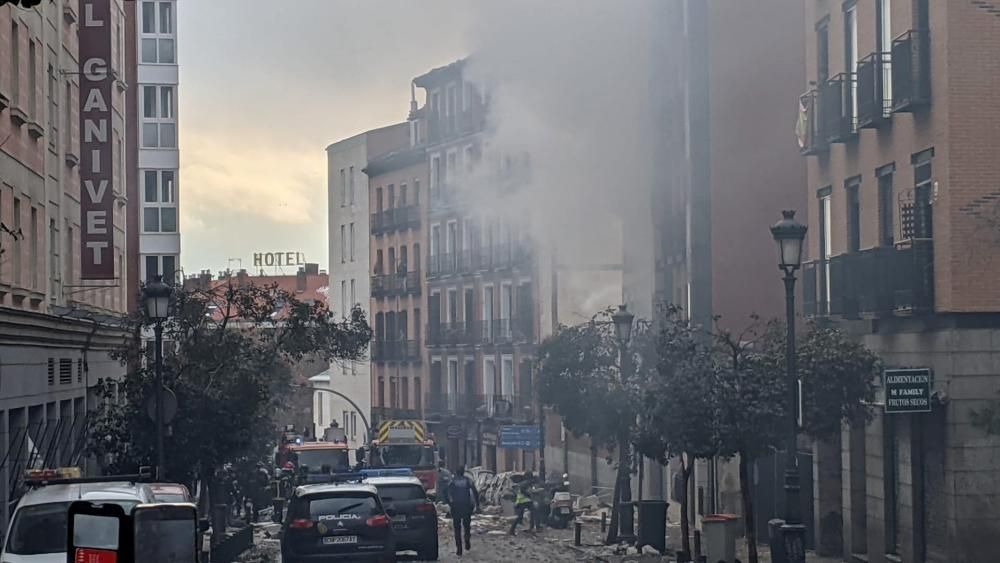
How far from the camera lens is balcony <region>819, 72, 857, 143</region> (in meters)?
25.8

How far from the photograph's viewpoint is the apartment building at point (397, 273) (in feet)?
257

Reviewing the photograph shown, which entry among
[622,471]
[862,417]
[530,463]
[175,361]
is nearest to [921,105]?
[862,417]

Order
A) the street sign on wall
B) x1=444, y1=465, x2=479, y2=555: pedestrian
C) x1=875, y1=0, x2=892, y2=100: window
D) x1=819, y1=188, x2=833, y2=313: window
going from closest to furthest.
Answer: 1. the street sign on wall
2. x1=875, y1=0, x2=892, y2=100: window
3. x1=819, y1=188, x2=833, y2=313: window
4. x1=444, y1=465, x2=479, y2=555: pedestrian

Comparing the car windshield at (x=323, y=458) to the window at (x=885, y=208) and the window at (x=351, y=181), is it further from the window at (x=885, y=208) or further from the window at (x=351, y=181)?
the window at (x=351, y=181)

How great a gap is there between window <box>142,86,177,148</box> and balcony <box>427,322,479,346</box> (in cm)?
2395

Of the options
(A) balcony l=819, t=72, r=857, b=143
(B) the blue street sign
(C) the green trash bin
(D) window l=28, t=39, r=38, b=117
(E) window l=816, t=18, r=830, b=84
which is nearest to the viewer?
(A) balcony l=819, t=72, r=857, b=143

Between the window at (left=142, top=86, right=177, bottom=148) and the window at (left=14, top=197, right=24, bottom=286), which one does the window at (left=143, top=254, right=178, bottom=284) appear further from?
the window at (left=14, top=197, right=24, bottom=286)

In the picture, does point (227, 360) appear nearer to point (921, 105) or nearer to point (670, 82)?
point (921, 105)

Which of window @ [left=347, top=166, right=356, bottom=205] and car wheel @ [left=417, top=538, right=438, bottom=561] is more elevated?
window @ [left=347, top=166, right=356, bottom=205]

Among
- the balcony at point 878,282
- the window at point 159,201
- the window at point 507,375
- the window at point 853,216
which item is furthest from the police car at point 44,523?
the window at point 507,375

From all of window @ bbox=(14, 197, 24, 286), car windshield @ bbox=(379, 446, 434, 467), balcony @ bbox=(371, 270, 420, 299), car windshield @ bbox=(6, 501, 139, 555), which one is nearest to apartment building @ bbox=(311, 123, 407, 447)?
balcony @ bbox=(371, 270, 420, 299)

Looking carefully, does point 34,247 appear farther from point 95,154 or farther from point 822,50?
point 822,50

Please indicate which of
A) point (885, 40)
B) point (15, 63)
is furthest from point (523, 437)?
point (15, 63)

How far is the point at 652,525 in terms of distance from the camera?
1096 inches
